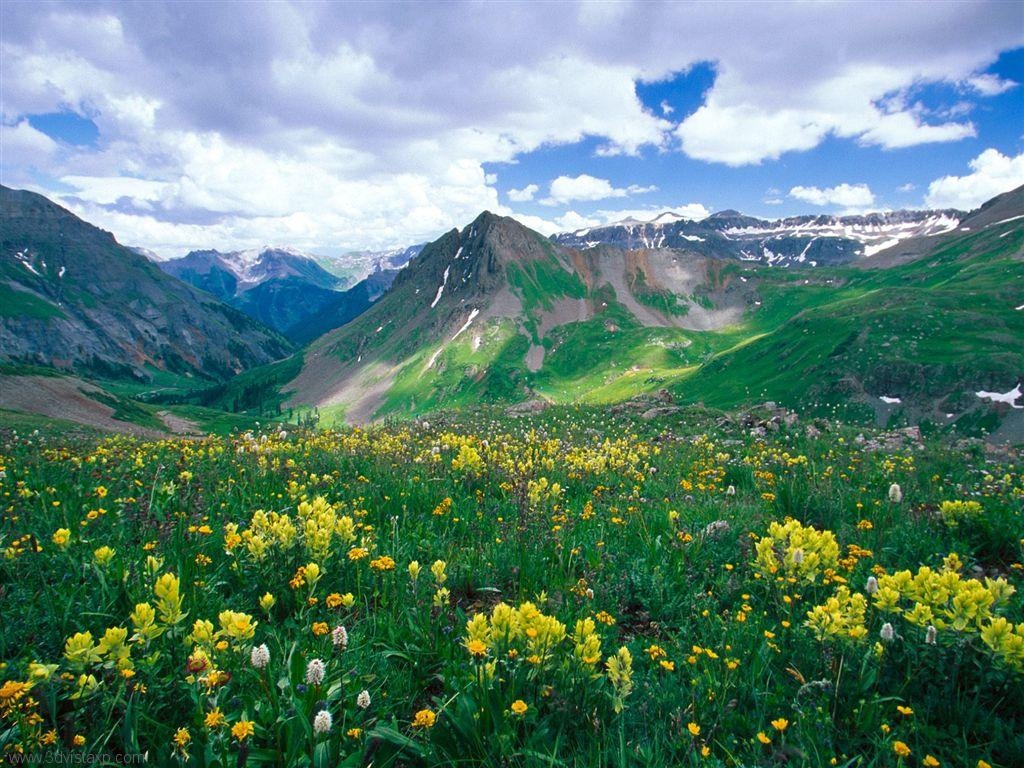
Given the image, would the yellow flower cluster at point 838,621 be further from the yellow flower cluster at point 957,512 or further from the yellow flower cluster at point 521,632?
the yellow flower cluster at point 957,512

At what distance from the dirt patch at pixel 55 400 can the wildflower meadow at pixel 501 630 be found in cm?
10078

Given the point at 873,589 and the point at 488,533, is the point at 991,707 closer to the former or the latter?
the point at 873,589

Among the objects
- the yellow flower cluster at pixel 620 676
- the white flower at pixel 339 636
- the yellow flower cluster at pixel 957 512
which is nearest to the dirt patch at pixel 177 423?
the white flower at pixel 339 636

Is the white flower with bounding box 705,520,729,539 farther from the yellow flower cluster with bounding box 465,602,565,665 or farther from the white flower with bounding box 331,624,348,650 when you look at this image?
the white flower with bounding box 331,624,348,650

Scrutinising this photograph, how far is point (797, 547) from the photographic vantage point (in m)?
5.15

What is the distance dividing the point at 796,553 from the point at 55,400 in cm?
12782

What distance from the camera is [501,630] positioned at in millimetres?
3777

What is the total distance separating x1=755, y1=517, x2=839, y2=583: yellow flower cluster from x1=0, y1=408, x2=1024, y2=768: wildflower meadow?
0.10 ft

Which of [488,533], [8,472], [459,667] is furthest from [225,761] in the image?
[8,472]

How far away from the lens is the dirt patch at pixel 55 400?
89625 mm

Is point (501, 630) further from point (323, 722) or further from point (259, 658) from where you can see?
point (259, 658)

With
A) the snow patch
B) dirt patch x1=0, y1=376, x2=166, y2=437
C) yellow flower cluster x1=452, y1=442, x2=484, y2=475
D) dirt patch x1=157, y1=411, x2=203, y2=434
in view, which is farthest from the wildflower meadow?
Result: dirt patch x1=157, y1=411, x2=203, y2=434

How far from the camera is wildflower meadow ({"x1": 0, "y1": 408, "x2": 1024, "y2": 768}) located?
3.16 m

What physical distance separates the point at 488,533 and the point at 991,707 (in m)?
5.13
